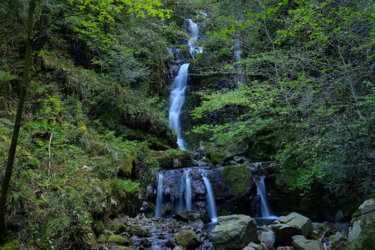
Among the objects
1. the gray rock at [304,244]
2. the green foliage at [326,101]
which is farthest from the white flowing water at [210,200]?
the gray rock at [304,244]

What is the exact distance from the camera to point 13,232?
310 centimetres

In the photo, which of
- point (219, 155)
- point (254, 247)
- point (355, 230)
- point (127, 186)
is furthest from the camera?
point (219, 155)

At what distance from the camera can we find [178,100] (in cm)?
1695

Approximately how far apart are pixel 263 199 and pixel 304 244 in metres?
3.75

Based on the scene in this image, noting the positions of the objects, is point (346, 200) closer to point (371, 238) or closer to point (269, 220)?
point (269, 220)

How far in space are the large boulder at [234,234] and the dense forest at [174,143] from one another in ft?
0.07

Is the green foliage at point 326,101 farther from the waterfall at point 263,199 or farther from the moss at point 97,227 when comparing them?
the moss at point 97,227

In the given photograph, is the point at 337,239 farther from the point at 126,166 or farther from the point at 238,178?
the point at 126,166

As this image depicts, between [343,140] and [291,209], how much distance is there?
4.38m

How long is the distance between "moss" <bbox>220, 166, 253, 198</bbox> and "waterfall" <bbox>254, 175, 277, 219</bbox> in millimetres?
386

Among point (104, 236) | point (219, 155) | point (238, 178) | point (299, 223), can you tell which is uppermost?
point (219, 155)

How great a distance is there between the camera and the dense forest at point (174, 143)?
391 cm

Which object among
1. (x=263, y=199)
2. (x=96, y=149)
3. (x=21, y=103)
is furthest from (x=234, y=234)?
(x=21, y=103)

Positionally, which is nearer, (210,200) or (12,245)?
(12,245)
